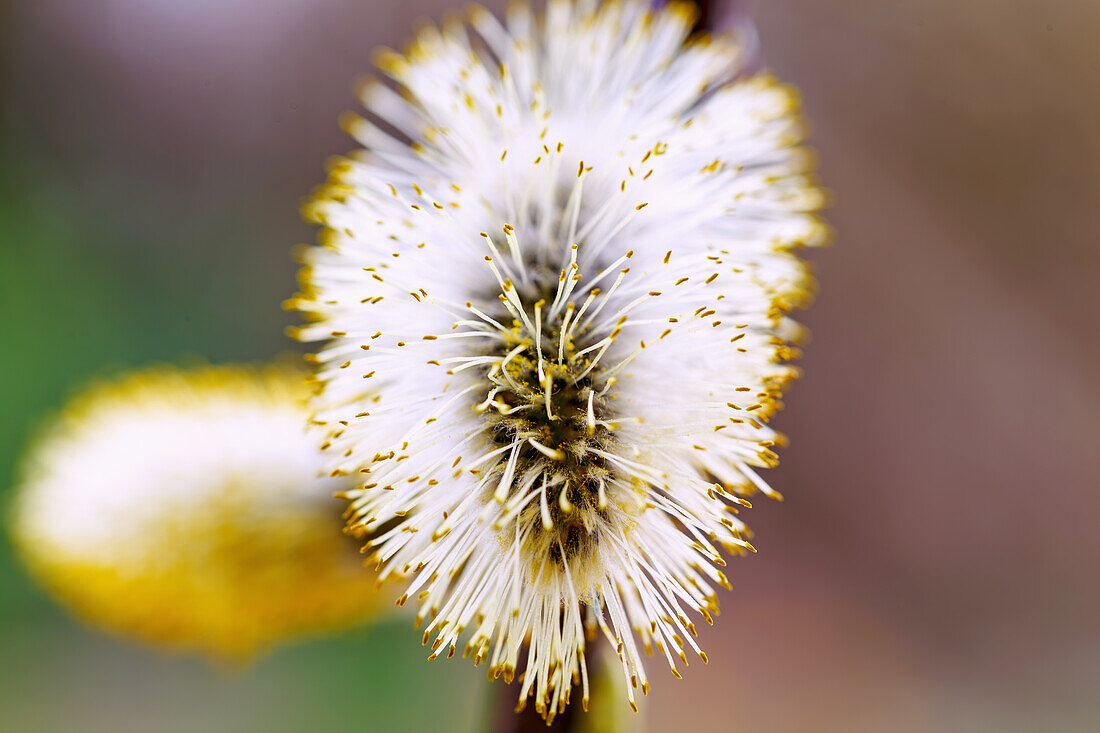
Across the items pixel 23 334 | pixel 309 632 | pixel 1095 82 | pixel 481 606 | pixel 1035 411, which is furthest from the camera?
pixel 23 334

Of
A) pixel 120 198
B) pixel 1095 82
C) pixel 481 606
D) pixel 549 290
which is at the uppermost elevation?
pixel 120 198

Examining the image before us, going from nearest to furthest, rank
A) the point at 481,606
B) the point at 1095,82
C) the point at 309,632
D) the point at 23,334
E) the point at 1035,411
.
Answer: the point at 481,606, the point at 309,632, the point at 1095,82, the point at 1035,411, the point at 23,334

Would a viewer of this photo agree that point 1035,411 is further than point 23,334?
No

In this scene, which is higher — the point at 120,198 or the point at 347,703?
the point at 120,198

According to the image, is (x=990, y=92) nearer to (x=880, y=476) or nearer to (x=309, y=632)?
(x=880, y=476)

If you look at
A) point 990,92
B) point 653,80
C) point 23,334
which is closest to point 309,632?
point 653,80

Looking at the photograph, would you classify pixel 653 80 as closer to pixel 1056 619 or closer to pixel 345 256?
pixel 345 256
